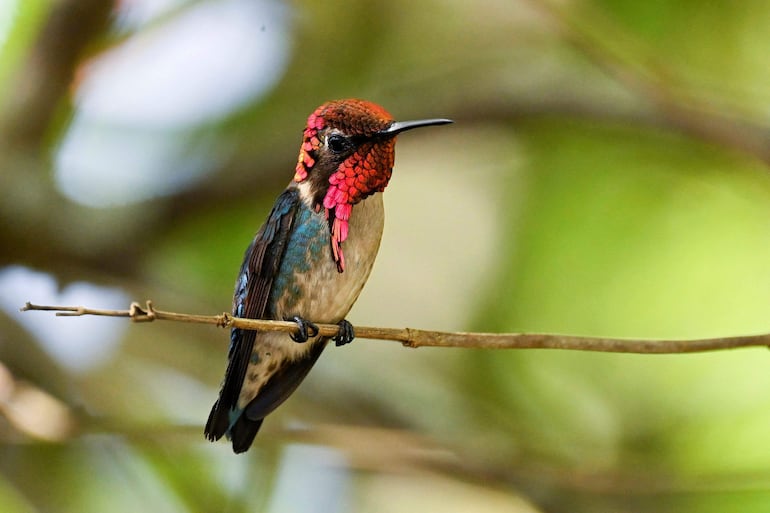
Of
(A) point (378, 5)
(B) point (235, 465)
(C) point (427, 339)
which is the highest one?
Answer: (A) point (378, 5)

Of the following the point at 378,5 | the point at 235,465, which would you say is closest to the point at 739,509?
the point at 235,465

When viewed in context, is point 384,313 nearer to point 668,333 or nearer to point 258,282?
point 668,333

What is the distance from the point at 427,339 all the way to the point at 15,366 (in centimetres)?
130

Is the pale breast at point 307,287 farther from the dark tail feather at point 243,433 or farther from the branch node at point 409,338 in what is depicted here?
the branch node at point 409,338

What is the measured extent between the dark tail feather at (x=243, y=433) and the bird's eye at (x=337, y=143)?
0.34 meters

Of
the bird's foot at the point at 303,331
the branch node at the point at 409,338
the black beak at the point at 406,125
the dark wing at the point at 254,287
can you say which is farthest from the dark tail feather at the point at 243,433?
the black beak at the point at 406,125

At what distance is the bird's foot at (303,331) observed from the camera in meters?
1.04

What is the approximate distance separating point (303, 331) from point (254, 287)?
0.09 meters

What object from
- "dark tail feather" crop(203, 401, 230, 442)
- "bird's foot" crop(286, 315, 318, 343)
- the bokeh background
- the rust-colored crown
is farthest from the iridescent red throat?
the bokeh background

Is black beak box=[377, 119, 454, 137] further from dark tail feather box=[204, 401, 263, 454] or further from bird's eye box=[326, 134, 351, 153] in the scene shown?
dark tail feather box=[204, 401, 263, 454]

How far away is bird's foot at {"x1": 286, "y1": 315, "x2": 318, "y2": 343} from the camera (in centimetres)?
104

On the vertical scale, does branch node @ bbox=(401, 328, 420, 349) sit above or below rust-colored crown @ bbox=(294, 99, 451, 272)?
below

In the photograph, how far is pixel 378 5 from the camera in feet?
6.65

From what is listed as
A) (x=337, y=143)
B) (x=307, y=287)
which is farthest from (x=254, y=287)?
(x=337, y=143)
